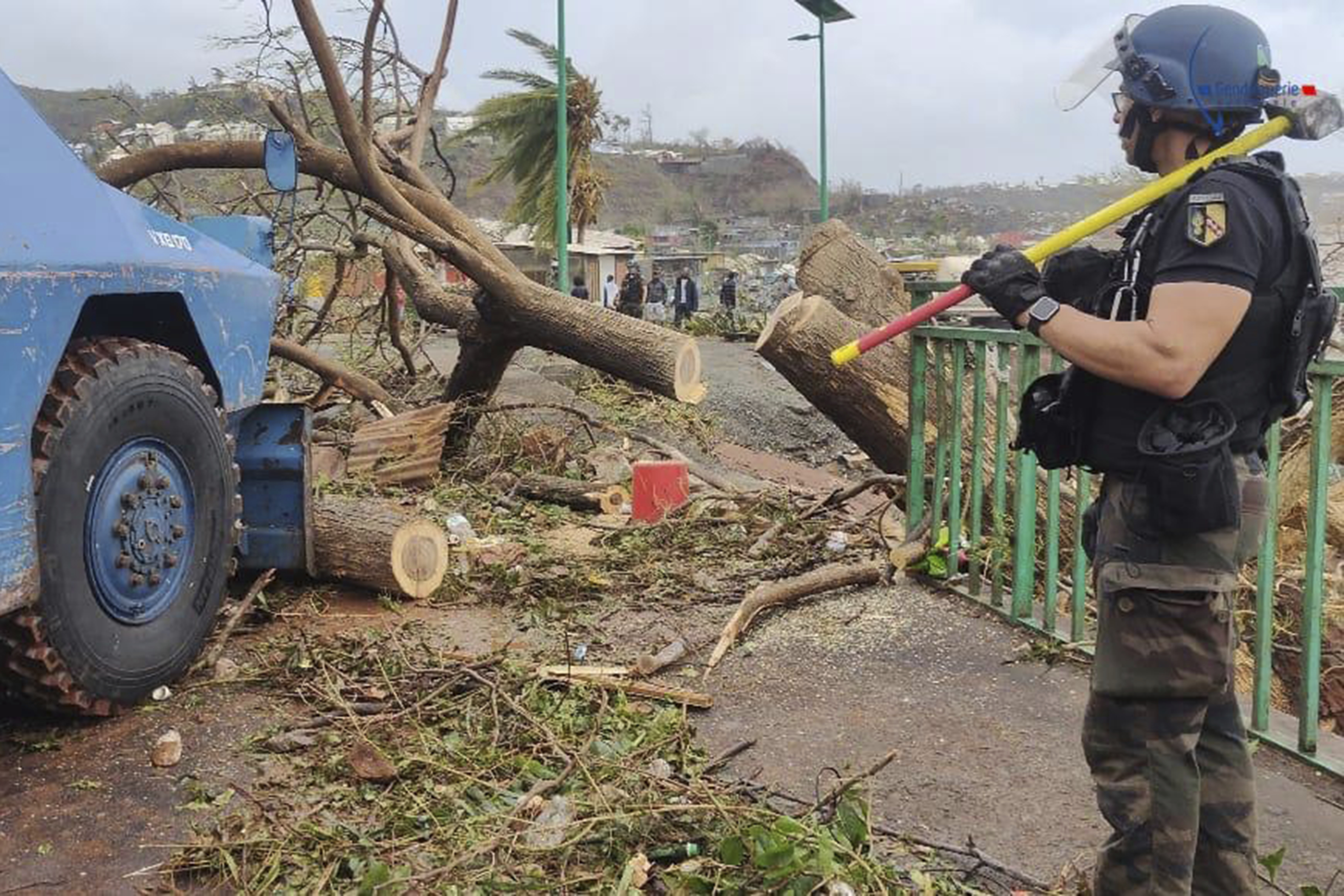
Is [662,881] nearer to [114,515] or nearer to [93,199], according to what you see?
[114,515]

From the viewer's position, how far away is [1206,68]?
7.72 feet

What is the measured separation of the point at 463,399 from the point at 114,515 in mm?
4799

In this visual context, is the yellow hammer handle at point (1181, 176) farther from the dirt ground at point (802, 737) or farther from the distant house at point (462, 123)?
the distant house at point (462, 123)

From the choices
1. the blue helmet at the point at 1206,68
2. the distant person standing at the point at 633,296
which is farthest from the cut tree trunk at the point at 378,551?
the distant person standing at the point at 633,296

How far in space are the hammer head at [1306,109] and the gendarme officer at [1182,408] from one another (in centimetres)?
3

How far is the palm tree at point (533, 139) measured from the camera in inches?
1124

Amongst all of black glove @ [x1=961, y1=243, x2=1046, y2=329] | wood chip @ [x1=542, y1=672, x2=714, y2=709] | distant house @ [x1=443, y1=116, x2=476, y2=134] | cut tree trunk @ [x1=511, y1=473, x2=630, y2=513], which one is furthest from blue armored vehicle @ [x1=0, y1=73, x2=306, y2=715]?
distant house @ [x1=443, y1=116, x2=476, y2=134]

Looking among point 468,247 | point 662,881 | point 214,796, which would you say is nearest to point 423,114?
point 468,247

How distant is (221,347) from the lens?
14.0 ft

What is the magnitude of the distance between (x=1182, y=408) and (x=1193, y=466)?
12cm

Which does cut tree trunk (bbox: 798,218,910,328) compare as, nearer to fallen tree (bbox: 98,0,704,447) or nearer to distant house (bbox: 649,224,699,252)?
fallen tree (bbox: 98,0,704,447)

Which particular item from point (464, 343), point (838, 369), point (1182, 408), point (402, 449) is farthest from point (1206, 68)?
point (464, 343)

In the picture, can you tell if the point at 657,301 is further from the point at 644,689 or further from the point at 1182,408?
the point at 1182,408

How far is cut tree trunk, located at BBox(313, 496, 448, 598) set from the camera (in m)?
5.22
